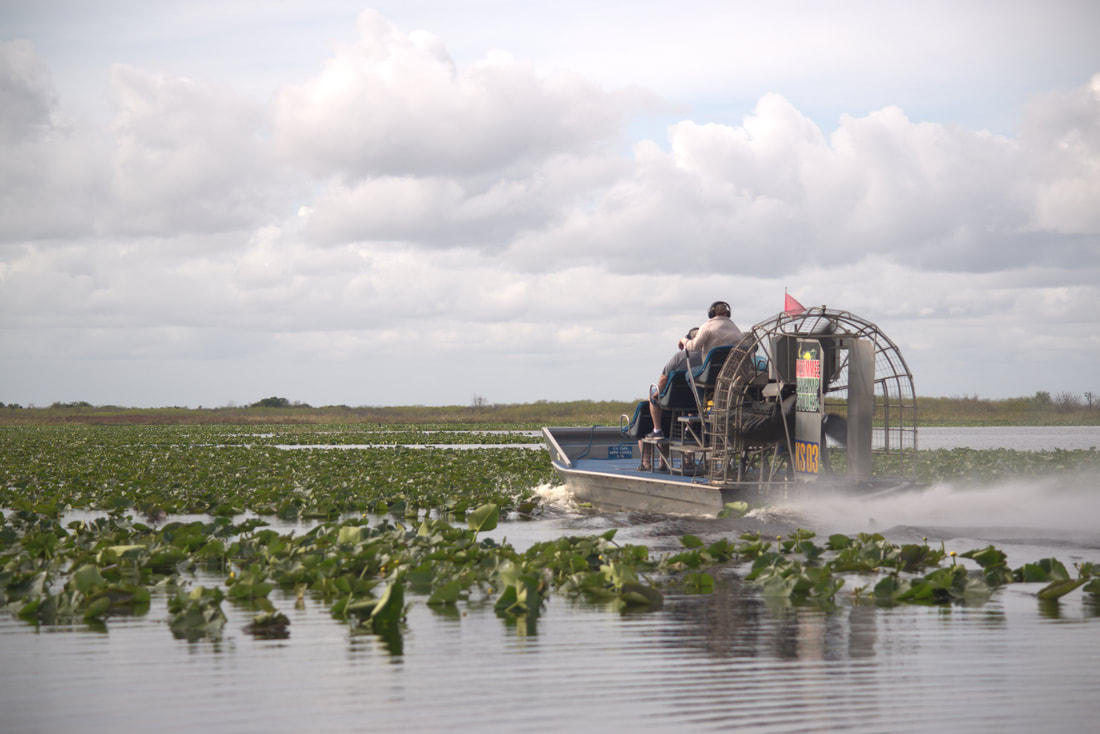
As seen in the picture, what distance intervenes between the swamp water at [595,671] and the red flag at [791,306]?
11.6ft

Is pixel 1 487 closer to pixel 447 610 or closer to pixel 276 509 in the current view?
pixel 276 509

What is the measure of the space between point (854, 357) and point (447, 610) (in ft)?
18.1

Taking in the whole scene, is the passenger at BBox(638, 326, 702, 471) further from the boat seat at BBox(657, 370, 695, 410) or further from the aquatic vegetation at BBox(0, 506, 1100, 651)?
the aquatic vegetation at BBox(0, 506, 1100, 651)

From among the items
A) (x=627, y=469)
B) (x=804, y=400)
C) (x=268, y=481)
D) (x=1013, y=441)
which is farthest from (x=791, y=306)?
(x=1013, y=441)

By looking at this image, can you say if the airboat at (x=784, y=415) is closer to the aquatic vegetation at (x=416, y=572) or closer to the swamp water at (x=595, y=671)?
the aquatic vegetation at (x=416, y=572)

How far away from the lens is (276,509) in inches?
489

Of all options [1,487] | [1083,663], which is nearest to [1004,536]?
[1083,663]

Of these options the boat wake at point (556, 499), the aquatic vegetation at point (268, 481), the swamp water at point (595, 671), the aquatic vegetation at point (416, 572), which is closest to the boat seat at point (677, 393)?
the aquatic vegetation at point (416, 572)

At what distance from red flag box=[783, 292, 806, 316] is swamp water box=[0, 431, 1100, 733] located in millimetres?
3528

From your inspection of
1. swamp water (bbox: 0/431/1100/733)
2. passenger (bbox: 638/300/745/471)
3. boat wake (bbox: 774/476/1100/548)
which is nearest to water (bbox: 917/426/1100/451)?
boat wake (bbox: 774/476/1100/548)

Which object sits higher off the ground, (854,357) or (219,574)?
(854,357)

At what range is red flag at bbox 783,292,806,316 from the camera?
9.33m

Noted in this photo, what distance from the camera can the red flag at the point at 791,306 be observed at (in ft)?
30.6

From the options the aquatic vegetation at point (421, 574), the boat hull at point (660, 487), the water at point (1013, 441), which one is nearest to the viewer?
the aquatic vegetation at point (421, 574)
